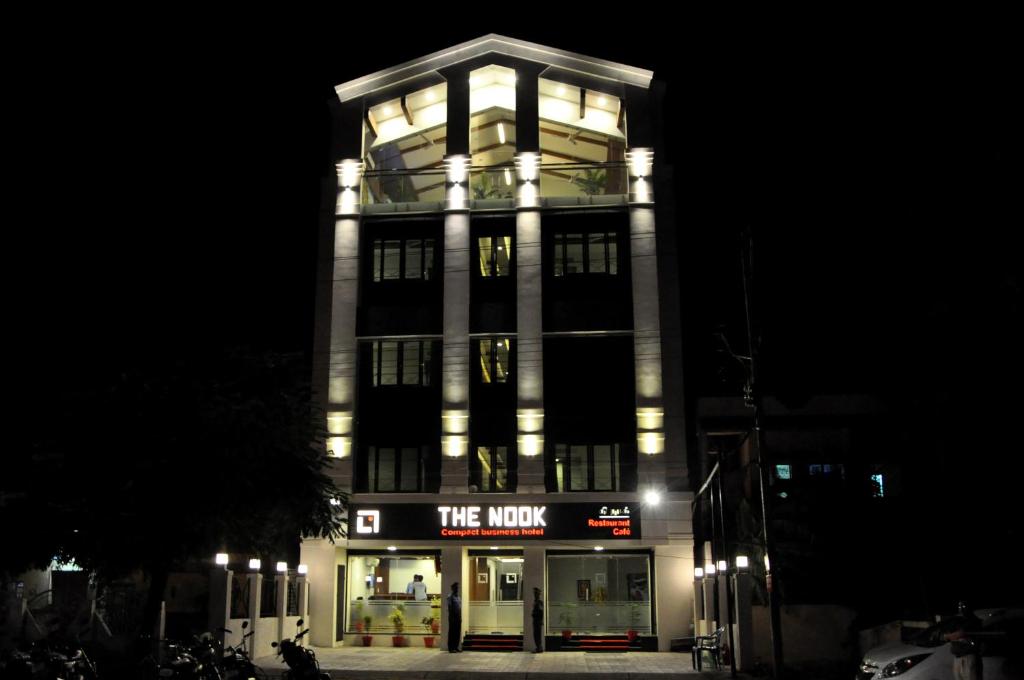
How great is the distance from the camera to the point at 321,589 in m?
30.6

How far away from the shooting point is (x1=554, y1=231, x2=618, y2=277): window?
32.8m

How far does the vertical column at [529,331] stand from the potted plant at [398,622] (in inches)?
237

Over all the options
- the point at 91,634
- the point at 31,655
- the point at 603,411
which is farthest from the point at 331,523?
the point at 31,655

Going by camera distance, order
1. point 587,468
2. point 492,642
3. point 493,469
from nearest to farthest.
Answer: point 492,642 < point 587,468 < point 493,469

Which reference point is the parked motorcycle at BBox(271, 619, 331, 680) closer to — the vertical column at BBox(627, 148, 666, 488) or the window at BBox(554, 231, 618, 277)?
the vertical column at BBox(627, 148, 666, 488)

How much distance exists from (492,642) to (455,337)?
10.1 meters

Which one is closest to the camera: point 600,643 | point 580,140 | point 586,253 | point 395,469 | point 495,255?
point 600,643

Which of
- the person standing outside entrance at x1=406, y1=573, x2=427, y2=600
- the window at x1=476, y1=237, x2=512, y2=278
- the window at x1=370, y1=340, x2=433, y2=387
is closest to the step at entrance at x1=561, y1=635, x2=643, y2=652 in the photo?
the person standing outside entrance at x1=406, y1=573, x2=427, y2=600

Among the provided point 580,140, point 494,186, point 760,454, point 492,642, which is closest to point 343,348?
point 494,186

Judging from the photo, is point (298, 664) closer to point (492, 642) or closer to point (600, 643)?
point (492, 642)

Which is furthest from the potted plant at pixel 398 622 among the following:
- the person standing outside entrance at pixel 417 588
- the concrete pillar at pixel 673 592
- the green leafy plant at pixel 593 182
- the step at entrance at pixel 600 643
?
the green leafy plant at pixel 593 182

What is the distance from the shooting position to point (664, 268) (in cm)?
3241

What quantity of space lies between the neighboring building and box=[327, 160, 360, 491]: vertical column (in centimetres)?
7

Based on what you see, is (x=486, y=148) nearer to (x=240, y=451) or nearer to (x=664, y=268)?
(x=664, y=268)
